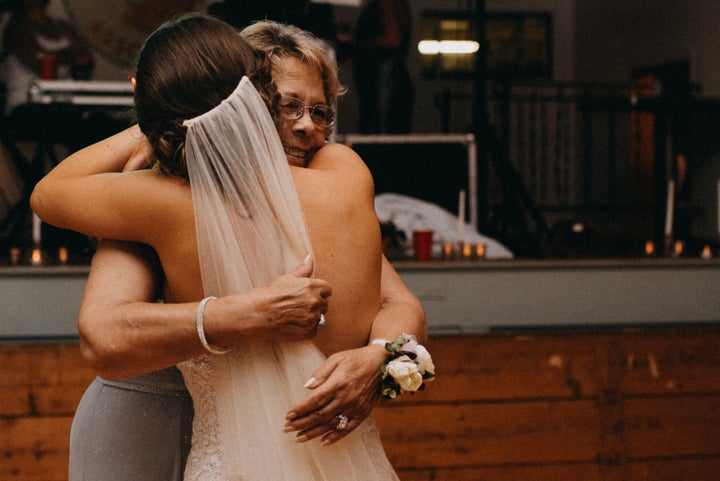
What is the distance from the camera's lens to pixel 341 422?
4.73ft

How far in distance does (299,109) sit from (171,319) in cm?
53

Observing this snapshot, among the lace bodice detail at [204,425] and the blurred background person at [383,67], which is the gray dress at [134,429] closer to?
the lace bodice detail at [204,425]

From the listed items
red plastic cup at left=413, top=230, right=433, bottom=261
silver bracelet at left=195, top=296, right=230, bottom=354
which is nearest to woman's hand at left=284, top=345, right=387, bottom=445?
silver bracelet at left=195, top=296, right=230, bottom=354

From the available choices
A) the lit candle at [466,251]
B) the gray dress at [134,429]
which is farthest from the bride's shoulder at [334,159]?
the lit candle at [466,251]

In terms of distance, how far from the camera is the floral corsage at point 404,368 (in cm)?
145

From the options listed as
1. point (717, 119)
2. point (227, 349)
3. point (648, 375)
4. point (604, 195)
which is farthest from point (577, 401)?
point (604, 195)

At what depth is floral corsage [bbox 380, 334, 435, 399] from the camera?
1.45m

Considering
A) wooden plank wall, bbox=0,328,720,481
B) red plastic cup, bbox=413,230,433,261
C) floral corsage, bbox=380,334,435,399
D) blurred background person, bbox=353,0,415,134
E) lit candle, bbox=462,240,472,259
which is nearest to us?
floral corsage, bbox=380,334,435,399

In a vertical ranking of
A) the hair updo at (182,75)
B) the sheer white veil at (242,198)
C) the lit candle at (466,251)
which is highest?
the hair updo at (182,75)

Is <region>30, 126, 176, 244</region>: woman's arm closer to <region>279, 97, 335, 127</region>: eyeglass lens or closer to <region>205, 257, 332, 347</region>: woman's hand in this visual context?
<region>205, 257, 332, 347</region>: woman's hand

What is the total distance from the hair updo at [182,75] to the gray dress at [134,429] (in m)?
0.50

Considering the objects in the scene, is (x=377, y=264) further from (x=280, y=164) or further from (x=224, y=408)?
(x=224, y=408)

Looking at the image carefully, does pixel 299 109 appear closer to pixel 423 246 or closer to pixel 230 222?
pixel 230 222

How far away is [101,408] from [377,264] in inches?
25.0
